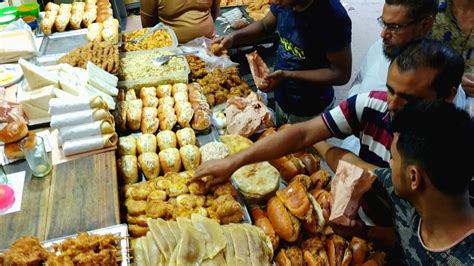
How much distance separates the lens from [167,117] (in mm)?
2607

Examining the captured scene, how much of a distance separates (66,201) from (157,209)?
409 millimetres

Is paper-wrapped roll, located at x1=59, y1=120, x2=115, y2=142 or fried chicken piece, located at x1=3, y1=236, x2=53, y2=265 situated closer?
fried chicken piece, located at x1=3, y1=236, x2=53, y2=265

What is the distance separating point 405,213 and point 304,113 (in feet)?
5.42

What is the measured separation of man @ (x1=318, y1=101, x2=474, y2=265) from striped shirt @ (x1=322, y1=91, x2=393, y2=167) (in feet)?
1.46

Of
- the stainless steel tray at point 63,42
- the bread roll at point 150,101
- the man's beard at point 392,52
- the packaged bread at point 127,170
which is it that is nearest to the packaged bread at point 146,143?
the packaged bread at point 127,170

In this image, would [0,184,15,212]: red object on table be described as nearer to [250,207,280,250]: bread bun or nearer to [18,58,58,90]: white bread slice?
[18,58,58,90]: white bread slice

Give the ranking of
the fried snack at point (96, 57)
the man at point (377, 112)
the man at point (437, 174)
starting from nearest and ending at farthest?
the man at point (437, 174) < the man at point (377, 112) < the fried snack at point (96, 57)

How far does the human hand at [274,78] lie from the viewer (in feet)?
9.73

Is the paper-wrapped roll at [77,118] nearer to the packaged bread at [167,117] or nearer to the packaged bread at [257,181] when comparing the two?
the packaged bread at [167,117]

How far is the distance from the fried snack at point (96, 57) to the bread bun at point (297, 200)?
145 centimetres

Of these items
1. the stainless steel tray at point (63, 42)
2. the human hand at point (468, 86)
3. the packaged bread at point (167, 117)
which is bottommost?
the packaged bread at point (167, 117)

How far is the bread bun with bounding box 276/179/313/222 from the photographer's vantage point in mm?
1932

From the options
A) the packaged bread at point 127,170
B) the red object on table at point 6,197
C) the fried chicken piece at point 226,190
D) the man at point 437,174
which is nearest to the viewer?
the man at point 437,174

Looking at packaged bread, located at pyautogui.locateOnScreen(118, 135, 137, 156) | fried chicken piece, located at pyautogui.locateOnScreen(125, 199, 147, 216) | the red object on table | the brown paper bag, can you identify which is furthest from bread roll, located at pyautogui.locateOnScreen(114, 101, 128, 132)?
the brown paper bag
